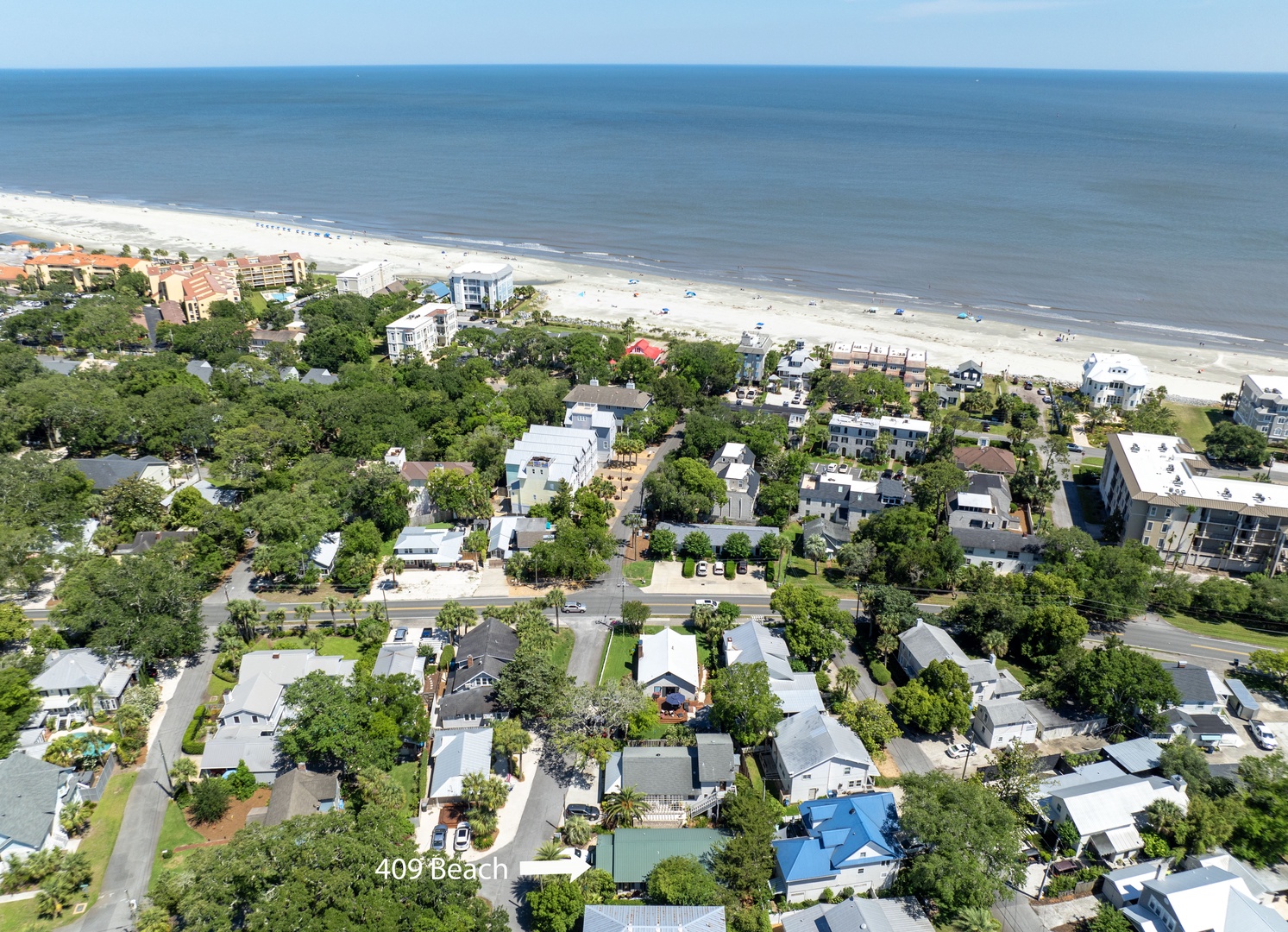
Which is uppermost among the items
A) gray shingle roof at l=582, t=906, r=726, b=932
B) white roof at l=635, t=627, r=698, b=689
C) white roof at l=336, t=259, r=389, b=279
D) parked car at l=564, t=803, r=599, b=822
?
white roof at l=336, t=259, r=389, b=279

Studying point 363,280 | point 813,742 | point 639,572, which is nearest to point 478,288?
point 363,280

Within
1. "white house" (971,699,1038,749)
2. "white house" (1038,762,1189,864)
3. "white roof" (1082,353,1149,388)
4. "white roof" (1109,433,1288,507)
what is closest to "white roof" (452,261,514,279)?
"white roof" (1082,353,1149,388)

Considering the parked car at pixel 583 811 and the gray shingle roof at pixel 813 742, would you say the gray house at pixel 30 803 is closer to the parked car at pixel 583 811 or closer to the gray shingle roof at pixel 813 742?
the parked car at pixel 583 811

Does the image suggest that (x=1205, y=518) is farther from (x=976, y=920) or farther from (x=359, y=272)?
(x=359, y=272)

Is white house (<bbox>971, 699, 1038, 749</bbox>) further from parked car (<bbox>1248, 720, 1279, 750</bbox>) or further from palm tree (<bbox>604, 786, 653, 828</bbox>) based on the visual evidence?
palm tree (<bbox>604, 786, 653, 828</bbox>)

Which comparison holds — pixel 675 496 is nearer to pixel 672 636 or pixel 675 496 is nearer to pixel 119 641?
pixel 672 636

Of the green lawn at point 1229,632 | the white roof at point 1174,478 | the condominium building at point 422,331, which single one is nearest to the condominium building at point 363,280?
the condominium building at point 422,331

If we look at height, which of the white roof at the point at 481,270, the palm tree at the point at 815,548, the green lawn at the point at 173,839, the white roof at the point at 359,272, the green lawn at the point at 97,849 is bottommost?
the green lawn at the point at 97,849
